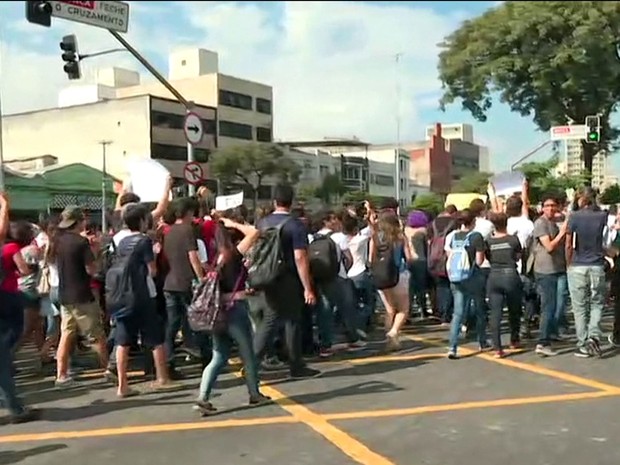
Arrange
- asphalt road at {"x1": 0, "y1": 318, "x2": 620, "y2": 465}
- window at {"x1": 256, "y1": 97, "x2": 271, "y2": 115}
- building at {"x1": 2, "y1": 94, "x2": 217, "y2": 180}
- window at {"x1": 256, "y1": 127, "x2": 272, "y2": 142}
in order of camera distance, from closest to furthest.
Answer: asphalt road at {"x1": 0, "y1": 318, "x2": 620, "y2": 465} < building at {"x1": 2, "y1": 94, "x2": 217, "y2": 180} < window at {"x1": 256, "y1": 127, "x2": 272, "y2": 142} < window at {"x1": 256, "y1": 97, "x2": 271, "y2": 115}

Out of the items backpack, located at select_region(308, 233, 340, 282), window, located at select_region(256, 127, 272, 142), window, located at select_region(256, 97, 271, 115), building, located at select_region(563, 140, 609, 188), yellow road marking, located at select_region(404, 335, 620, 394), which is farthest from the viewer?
window, located at select_region(256, 97, 271, 115)

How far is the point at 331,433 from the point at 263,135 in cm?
8835

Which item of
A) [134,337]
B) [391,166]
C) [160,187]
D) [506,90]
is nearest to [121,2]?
[160,187]

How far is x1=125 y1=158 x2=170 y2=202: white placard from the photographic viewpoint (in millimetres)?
10930

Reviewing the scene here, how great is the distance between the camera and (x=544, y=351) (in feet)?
32.5

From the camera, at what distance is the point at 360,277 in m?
11.3

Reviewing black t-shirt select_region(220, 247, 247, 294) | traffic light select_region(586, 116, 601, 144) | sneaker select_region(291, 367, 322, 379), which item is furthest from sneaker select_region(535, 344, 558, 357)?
traffic light select_region(586, 116, 601, 144)

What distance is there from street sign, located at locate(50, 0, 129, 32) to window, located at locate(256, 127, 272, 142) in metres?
79.4

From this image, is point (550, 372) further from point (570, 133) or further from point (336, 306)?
point (570, 133)

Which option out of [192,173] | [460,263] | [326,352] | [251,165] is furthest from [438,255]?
[251,165]

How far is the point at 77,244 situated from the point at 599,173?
110 feet

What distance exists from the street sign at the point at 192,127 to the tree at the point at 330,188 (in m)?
68.9

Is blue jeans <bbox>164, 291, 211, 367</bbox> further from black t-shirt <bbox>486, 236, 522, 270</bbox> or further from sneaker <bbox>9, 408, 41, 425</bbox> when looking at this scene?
black t-shirt <bbox>486, 236, 522, 270</bbox>

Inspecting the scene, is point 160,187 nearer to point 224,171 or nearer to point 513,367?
point 513,367
